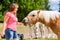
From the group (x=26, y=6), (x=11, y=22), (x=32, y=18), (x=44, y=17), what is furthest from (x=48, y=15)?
(x=26, y=6)

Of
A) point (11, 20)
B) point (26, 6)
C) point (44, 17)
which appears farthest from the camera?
point (26, 6)

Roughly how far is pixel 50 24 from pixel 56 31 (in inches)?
7.9

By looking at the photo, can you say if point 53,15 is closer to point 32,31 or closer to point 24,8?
point 32,31

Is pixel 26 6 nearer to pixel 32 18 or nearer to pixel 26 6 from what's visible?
pixel 26 6

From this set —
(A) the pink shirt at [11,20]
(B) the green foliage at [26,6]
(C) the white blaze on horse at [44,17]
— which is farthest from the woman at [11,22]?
(B) the green foliage at [26,6]

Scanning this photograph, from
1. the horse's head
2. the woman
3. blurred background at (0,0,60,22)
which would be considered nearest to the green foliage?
blurred background at (0,0,60,22)

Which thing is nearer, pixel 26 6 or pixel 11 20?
pixel 11 20

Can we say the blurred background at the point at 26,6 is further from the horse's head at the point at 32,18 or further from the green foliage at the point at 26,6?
the horse's head at the point at 32,18

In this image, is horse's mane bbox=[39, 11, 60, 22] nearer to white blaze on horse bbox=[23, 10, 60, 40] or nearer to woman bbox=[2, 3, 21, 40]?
white blaze on horse bbox=[23, 10, 60, 40]

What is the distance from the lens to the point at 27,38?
34.6ft

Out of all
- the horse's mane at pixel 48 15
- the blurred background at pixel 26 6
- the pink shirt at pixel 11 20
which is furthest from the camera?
the blurred background at pixel 26 6

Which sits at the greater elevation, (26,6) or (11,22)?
(26,6)

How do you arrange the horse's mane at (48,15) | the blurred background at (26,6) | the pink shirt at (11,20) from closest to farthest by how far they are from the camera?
the pink shirt at (11,20) → the horse's mane at (48,15) → the blurred background at (26,6)

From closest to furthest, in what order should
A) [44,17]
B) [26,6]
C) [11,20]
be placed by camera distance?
[11,20] < [44,17] < [26,6]
